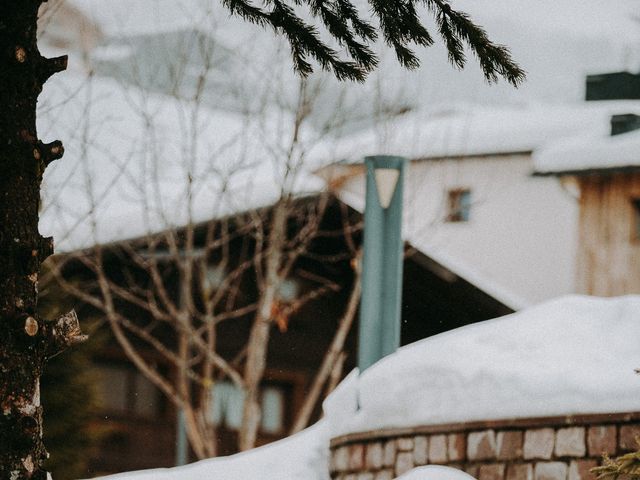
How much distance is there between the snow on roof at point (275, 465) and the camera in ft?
21.4

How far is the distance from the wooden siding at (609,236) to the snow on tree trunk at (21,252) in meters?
11.4

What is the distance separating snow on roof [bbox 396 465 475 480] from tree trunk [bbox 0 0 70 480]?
2042 millimetres

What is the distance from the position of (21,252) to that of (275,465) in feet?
11.0

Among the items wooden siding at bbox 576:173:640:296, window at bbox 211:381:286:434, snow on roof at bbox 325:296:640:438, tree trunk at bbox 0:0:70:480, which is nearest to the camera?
tree trunk at bbox 0:0:70:480

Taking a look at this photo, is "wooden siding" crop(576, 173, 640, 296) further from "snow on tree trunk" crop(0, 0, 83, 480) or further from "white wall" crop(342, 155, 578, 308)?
"snow on tree trunk" crop(0, 0, 83, 480)

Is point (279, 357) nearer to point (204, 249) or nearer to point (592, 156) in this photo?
point (592, 156)

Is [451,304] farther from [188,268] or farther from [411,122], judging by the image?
[411,122]

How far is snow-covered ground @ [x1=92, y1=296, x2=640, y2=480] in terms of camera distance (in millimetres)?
5234

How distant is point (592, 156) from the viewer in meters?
13.7

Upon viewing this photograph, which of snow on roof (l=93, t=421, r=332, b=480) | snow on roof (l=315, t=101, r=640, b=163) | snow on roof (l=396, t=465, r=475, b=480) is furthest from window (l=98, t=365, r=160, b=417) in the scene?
snow on roof (l=396, t=465, r=475, b=480)

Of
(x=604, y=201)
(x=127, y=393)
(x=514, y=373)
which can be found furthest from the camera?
(x=127, y=393)

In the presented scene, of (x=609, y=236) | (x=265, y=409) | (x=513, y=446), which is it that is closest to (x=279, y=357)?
(x=265, y=409)

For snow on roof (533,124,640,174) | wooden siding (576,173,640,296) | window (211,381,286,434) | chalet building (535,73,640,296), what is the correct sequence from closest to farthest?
1. snow on roof (533,124,640,174)
2. chalet building (535,73,640,296)
3. wooden siding (576,173,640,296)
4. window (211,381,286,434)

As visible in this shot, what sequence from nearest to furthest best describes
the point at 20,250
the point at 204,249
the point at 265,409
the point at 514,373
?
the point at 20,250 < the point at 514,373 < the point at 204,249 < the point at 265,409
